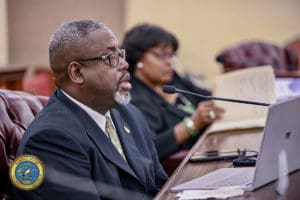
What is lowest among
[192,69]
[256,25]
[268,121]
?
[192,69]

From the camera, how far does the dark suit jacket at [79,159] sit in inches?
71.2

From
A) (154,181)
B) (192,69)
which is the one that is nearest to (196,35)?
(192,69)

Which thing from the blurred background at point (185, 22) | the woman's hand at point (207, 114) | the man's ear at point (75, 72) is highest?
the man's ear at point (75, 72)

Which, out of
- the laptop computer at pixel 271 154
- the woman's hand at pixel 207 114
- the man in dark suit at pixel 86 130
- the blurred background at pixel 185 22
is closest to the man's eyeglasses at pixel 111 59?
the man in dark suit at pixel 86 130

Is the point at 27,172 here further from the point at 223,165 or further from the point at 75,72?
the point at 223,165

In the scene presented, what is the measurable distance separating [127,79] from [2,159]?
0.43 meters

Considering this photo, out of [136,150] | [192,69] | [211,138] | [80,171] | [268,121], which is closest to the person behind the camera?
[268,121]

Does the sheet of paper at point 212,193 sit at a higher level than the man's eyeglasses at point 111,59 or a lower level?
lower

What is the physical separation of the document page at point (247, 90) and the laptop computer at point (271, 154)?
104cm

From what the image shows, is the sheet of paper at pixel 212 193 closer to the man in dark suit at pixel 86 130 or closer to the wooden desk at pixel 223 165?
the wooden desk at pixel 223 165

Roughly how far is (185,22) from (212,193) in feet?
16.2

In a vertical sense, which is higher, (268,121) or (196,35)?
(268,121)

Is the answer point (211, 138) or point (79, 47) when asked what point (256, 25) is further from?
point (79, 47)

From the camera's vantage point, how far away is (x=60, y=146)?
185 cm
